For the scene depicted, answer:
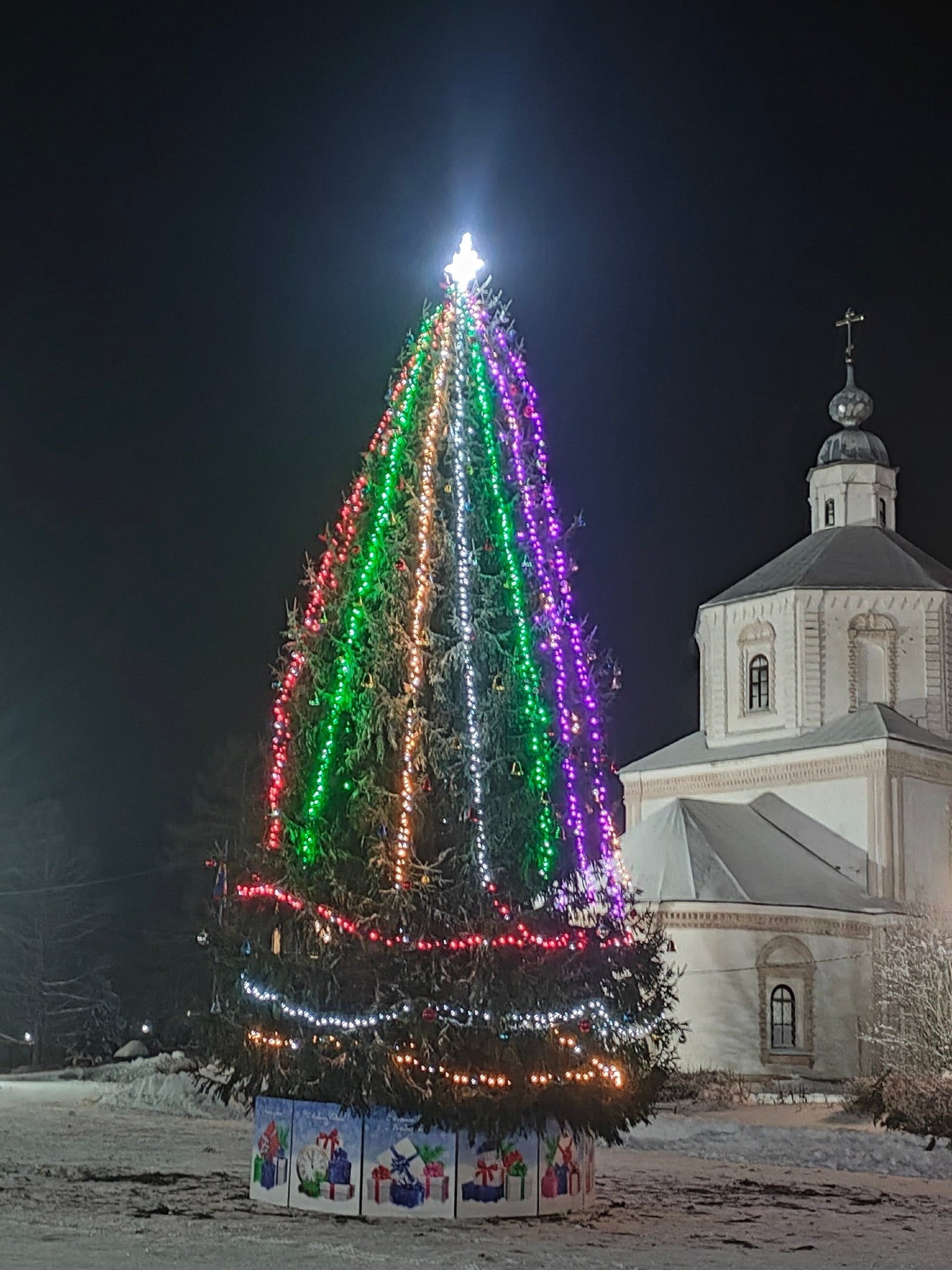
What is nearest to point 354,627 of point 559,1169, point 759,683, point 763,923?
point 559,1169

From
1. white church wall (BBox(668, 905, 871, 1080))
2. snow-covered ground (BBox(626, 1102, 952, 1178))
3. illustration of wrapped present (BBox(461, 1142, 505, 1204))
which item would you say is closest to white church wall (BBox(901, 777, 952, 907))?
white church wall (BBox(668, 905, 871, 1080))

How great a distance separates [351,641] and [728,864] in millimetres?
21049

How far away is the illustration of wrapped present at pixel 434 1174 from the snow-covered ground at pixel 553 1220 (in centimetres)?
24

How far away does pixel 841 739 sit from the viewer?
34469 mm

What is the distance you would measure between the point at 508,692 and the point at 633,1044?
2.91m

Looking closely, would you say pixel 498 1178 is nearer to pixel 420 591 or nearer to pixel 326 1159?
pixel 326 1159

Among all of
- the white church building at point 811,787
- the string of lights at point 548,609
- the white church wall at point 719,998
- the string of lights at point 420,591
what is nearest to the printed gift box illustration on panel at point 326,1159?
the string of lights at point 420,591

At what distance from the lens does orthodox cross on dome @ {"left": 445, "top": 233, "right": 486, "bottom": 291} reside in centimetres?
1338

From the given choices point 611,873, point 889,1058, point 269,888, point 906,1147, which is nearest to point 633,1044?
point 611,873

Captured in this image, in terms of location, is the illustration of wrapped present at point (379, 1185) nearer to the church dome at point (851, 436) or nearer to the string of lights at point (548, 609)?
the string of lights at point (548, 609)

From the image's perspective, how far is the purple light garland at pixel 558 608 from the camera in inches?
485

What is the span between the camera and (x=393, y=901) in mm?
11430

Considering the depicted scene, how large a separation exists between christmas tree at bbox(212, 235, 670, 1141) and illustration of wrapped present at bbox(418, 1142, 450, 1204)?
0.25 metres

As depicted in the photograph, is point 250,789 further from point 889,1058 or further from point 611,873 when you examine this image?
point 889,1058
